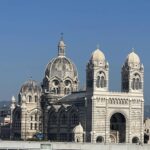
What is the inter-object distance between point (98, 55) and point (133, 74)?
22.7 feet

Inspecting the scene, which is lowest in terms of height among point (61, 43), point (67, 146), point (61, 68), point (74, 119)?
point (67, 146)

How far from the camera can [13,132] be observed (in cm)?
13525

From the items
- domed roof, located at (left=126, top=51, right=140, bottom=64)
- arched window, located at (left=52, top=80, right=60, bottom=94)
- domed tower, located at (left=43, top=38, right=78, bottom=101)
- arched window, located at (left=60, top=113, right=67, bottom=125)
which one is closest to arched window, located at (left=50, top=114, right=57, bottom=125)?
arched window, located at (left=60, top=113, right=67, bottom=125)

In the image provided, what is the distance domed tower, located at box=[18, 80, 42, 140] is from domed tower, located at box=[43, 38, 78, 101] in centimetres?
262

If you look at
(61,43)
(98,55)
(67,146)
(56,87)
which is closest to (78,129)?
(98,55)

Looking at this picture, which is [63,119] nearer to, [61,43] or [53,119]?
[53,119]

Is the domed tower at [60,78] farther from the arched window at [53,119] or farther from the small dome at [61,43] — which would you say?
the arched window at [53,119]

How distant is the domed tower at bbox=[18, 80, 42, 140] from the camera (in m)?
132

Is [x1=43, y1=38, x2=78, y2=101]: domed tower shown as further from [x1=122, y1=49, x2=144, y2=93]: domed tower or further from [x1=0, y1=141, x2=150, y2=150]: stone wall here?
[x1=0, y1=141, x2=150, y2=150]: stone wall

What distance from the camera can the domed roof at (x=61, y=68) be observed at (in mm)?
138125

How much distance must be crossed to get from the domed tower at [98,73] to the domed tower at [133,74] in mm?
4427

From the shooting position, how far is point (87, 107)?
12081cm

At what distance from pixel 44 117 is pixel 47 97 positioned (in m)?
4.75

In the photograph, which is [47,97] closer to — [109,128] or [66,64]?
[66,64]
